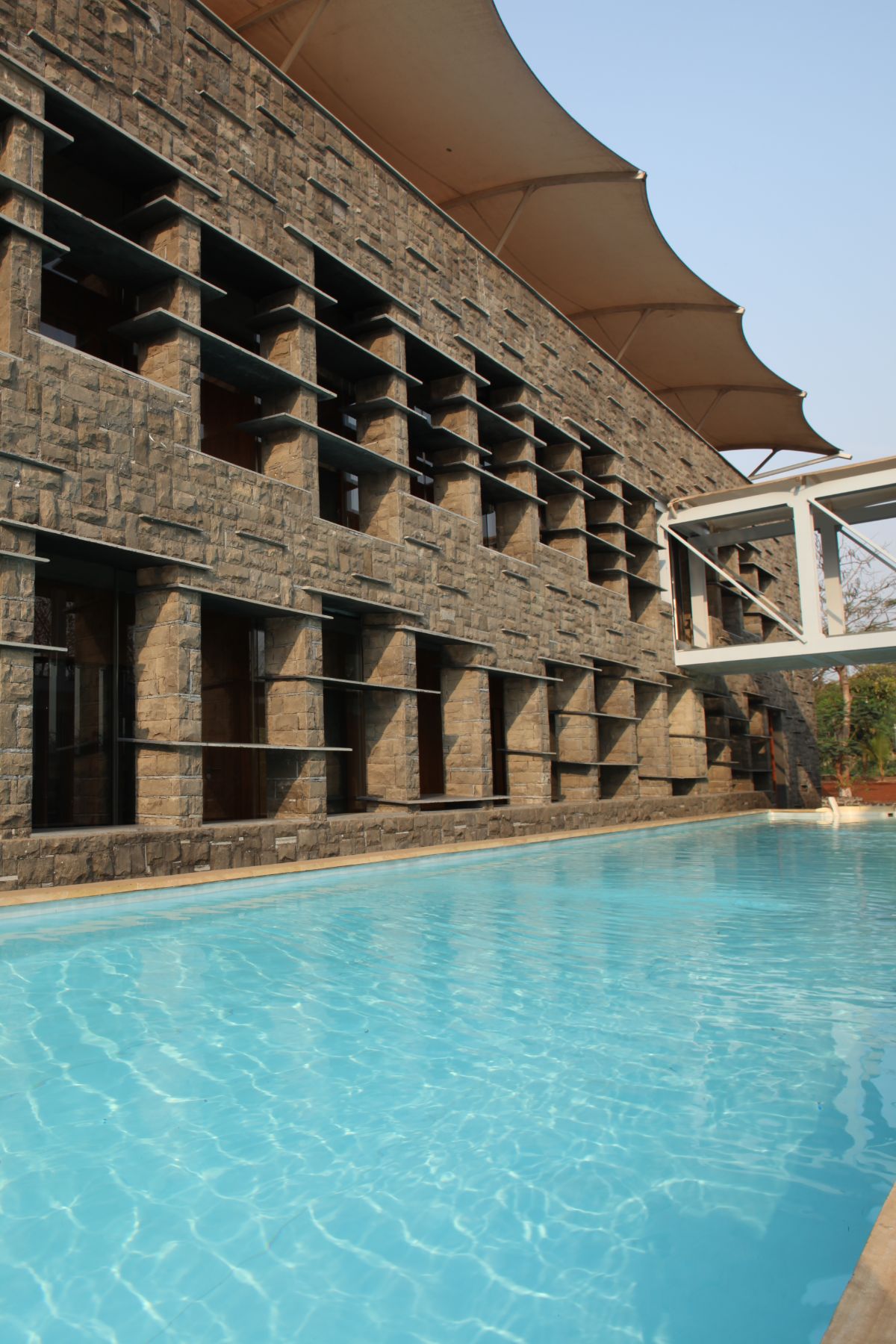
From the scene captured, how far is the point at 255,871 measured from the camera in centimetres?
1014

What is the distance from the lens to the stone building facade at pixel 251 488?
31.5 ft

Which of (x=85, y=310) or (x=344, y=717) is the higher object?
(x=85, y=310)

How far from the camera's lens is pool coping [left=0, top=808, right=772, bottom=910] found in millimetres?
8000

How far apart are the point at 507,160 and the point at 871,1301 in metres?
18.8

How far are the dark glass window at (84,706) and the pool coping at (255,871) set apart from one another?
189 centimetres

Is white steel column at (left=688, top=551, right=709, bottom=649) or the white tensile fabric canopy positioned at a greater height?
the white tensile fabric canopy

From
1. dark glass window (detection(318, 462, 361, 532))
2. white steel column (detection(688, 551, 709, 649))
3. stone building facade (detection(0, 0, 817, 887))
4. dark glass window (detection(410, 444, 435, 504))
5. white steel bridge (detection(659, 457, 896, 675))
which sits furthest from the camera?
white steel column (detection(688, 551, 709, 649))

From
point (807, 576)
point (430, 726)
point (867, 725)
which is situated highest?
point (807, 576)

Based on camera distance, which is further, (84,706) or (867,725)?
(867,725)

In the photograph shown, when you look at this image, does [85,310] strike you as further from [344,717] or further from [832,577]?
A: [832,577]

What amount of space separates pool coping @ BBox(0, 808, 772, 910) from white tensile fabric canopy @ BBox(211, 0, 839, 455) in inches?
430

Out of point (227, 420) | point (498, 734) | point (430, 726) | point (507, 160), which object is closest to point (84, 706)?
point (227, 420)

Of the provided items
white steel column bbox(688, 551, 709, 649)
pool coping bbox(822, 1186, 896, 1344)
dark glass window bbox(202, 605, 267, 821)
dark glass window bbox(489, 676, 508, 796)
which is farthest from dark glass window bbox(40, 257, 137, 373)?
white steel column bbox(688, 551, 709, 649)

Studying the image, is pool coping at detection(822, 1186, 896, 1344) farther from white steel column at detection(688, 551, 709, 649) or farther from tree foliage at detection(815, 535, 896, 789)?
tree foliage at detection(815, 535, 896, 789)
